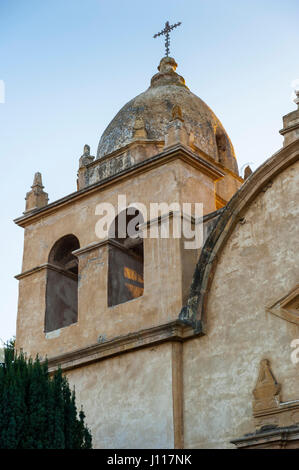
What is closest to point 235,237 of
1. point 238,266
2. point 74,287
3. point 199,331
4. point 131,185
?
point 238,266

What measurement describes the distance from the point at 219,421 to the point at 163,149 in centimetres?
503

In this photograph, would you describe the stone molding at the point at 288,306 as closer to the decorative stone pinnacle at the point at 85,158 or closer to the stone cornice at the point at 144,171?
the stone cornice at the point at 144,171

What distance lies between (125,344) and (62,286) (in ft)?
9.68

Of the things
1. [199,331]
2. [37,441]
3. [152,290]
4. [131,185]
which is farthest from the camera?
[131,185]

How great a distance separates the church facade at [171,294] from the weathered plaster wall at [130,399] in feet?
0.08

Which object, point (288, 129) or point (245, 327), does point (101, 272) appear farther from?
point (288, 129)

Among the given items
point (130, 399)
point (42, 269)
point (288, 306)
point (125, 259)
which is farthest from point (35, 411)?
point (42, 269)

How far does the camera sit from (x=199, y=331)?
527 inches

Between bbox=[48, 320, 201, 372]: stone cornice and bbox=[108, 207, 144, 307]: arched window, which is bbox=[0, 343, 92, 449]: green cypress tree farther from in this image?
bbox=[108, 207, 144, 307]: arched window

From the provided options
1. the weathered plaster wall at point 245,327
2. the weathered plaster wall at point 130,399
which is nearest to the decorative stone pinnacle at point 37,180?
the weathered plaster wall at point 130,399

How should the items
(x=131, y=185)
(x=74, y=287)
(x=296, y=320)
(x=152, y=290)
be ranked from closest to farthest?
(x=296, y=320) → (x=152, y=290) → (x=131, y=185) → (x=74, y=287)

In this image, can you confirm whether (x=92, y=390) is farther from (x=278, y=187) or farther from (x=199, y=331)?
(x=278, y=187)

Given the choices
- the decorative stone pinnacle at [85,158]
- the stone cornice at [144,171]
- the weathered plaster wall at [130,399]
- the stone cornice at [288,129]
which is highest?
the decorative stone pinnacle at [85,158]

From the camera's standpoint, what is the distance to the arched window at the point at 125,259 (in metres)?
15.5
